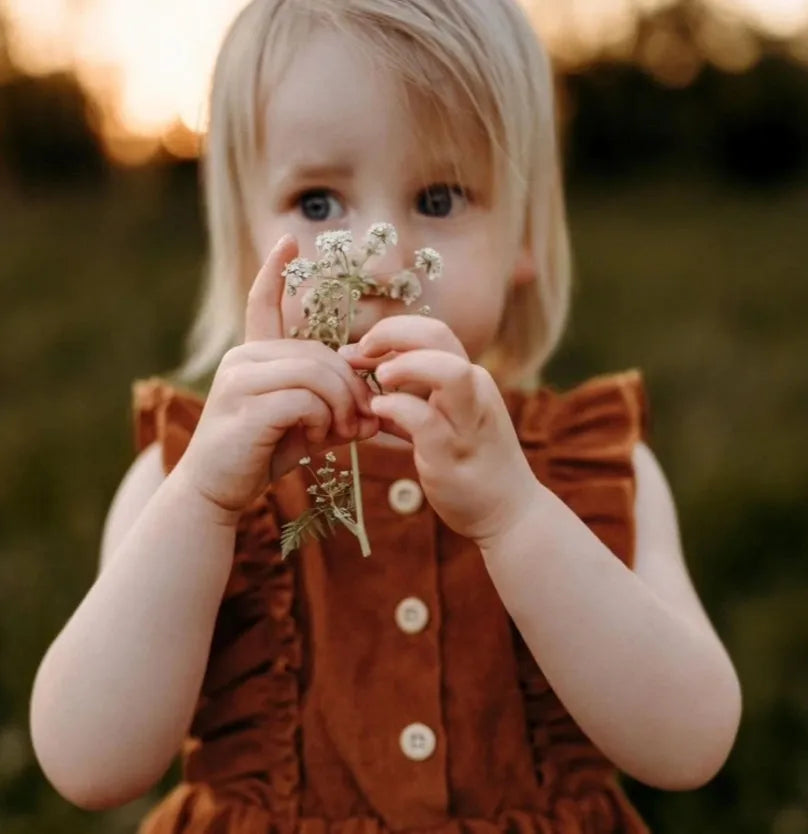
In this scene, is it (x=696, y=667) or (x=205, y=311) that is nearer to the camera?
(x=696, y=667)

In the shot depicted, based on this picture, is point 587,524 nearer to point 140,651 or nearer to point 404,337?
point 404,337

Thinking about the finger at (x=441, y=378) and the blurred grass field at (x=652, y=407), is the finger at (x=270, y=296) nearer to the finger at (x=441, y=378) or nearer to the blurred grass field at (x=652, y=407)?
the finger at (x=441, y=378)

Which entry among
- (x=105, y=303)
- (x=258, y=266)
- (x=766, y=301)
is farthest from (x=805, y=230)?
(x=258, y=266)

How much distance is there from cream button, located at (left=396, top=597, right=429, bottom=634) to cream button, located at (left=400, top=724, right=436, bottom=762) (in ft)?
0.37

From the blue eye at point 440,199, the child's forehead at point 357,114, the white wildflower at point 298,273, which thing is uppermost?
the child's forehead at point 357,114

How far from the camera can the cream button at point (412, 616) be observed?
1517 mm

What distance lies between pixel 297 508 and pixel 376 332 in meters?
0.38

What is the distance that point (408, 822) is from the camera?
150cm

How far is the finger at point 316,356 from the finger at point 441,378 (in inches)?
1.9

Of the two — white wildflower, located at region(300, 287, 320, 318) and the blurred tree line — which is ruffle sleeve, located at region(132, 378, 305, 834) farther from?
the blurred tree line

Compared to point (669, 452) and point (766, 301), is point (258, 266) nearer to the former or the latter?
point (669, 452)

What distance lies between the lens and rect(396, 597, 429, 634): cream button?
1517 millimetres

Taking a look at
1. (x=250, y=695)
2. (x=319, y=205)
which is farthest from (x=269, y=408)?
(x=250, y=695)

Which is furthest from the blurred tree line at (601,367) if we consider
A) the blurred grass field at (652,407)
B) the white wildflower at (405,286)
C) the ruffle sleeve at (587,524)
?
the white wildflower at (405,286)
